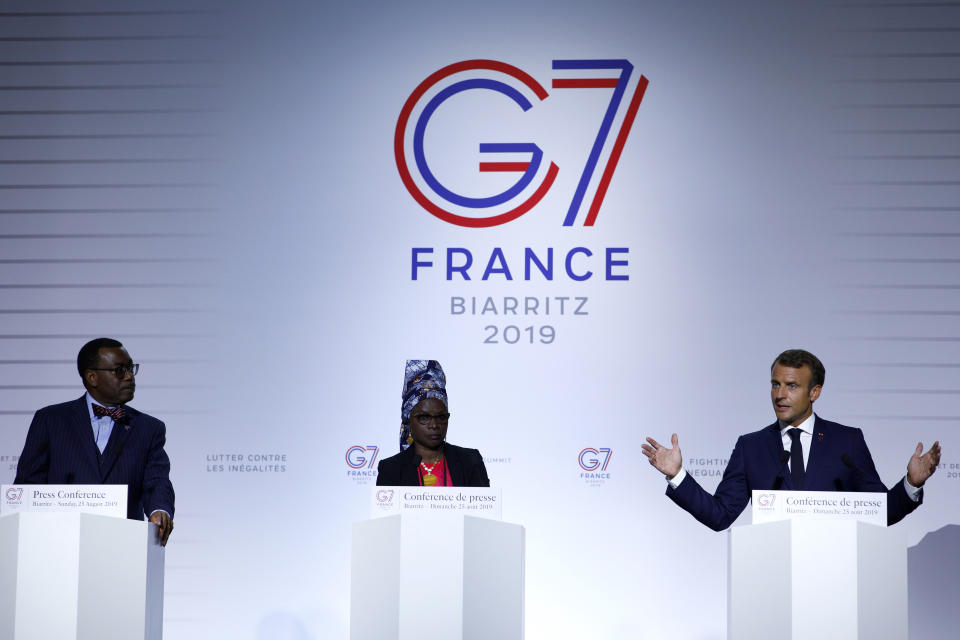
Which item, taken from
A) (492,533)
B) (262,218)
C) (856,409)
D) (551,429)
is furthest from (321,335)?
(856,409)

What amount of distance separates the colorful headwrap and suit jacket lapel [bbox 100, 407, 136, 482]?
1252 millimetres

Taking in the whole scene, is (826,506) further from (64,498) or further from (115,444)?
(115,444)

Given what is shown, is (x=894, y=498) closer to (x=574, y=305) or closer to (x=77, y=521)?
(x=574, y=305)

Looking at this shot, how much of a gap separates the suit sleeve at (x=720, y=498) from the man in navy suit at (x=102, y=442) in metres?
2.15

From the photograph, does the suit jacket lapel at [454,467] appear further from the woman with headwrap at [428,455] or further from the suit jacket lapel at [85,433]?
the suit jacket lapel at [85,433]

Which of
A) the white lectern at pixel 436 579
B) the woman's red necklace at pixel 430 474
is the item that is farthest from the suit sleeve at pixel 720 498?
the woman's red necklace at pixel 430 474

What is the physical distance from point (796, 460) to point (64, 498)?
2978 millimetres

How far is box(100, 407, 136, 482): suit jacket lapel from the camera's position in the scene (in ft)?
13.8

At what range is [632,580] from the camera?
5.47 meters

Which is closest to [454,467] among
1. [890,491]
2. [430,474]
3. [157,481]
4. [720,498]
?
[430,474]

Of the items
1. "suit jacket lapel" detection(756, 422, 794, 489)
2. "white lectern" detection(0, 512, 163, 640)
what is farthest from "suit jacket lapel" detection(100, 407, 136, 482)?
"suit jacket lapel" detection(756, 422, 794, 489)

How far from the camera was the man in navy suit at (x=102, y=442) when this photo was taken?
4215 mm

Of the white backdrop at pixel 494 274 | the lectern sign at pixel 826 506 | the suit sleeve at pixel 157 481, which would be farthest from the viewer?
the white backdrop at pixel 494 274

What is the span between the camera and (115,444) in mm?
4266
